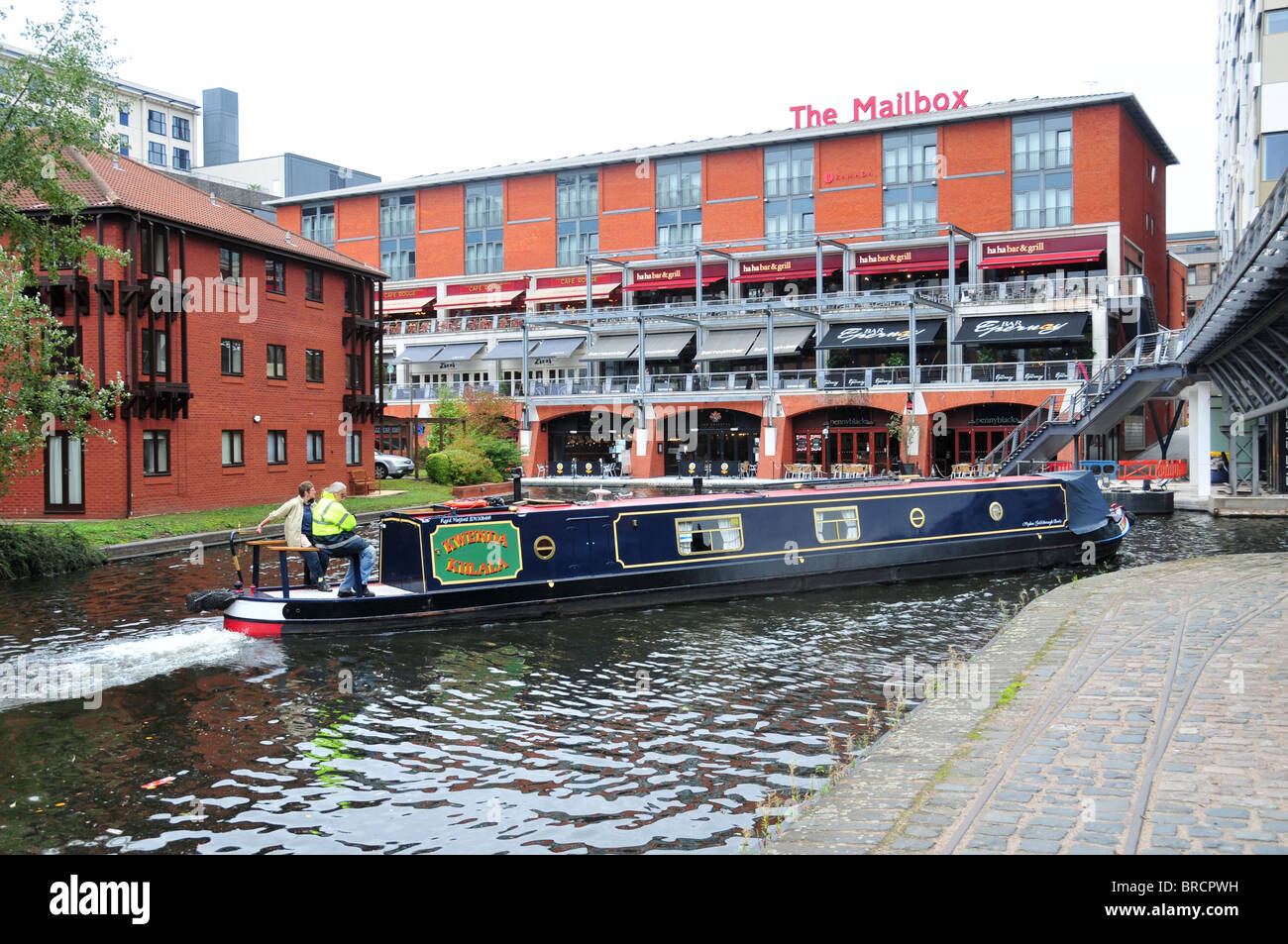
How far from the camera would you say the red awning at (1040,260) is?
51531mm

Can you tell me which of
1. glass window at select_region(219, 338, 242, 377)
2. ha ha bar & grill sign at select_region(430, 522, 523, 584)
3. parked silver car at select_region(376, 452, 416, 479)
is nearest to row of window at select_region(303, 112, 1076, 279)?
parked silver car at select_region(376, 452, 416, 479)

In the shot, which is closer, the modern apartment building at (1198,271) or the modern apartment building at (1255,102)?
the modern apartment building at (1255,102)

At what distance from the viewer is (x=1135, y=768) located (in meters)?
7.28

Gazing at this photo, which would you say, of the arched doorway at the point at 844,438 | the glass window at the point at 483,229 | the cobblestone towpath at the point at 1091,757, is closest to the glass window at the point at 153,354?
the cobblestone towpath at the point at 1091,757

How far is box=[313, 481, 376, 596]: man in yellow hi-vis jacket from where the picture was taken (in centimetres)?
1476

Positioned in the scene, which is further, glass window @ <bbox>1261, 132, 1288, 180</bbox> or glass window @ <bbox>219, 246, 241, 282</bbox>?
glass window @ <bbox>1261, 132, 1288, 180</bbox>

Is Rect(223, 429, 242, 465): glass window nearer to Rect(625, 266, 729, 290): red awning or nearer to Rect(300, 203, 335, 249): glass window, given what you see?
Rect(625, 266, 729, 290): red awning

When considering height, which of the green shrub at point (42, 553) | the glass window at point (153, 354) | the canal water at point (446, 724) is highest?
the glass window at point (153, 354)

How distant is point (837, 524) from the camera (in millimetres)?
19172

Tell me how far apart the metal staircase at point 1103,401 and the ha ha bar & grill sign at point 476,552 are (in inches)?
990

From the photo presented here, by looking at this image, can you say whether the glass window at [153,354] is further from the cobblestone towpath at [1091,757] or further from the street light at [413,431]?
the cobblestone towpath at [1091,757]

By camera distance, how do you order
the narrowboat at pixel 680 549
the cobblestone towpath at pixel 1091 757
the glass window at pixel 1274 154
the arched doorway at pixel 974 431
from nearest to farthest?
the cobblestone towpath at pixel 1091 757, the narrowboat at pixel 680 549, the glass window at pixel 1274 154, the arched doorway at pixel 974 431

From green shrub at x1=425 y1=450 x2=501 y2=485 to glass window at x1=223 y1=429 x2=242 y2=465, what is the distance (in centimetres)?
997

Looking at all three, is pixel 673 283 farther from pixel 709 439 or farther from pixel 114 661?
pixel 114 661
